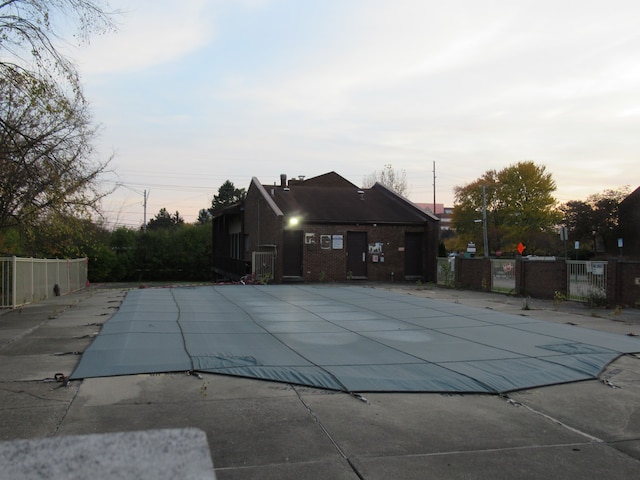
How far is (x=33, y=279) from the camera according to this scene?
19.1m

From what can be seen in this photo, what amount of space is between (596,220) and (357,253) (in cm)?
3357

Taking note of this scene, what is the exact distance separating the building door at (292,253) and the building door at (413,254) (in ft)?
21.8

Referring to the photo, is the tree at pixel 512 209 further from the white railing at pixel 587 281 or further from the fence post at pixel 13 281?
the fence post at pixel 13 281

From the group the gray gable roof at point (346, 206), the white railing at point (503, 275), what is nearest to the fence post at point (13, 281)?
the gray gable roof at point (346, 206)

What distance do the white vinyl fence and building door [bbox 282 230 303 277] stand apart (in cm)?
1095

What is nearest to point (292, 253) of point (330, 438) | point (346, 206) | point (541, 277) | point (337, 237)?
point (337, 237)

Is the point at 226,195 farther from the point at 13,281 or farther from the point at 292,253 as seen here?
the point at 13,281

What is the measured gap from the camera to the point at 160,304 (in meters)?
15.6

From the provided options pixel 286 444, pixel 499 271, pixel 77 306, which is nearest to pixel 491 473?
pixel 286 444

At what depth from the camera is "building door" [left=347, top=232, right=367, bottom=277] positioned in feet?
100

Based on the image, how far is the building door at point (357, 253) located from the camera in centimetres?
3061

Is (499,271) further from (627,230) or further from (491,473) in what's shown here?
(627,230)

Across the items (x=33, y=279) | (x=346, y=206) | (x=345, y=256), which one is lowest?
(x=33, y=279)

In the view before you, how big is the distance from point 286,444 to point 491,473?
1777 mm
